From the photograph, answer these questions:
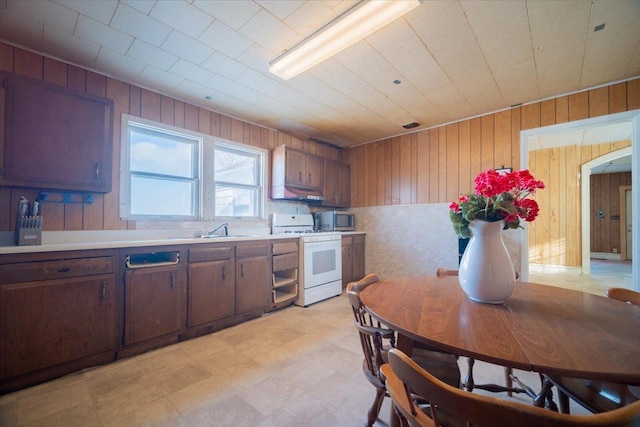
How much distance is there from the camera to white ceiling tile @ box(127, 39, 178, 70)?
90.3 inches

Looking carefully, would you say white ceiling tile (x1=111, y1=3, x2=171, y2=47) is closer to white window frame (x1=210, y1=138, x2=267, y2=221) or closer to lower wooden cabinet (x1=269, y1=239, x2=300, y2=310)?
white window frame (x1=210, y1=138, x2=267, y2=221)

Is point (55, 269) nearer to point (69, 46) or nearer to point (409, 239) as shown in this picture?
point (69, 46)

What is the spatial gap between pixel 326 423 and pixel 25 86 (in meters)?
3.29

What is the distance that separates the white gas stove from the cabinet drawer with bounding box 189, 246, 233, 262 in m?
0.99

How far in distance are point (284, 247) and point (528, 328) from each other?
2.82m

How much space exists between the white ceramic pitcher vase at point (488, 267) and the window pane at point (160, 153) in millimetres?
3220

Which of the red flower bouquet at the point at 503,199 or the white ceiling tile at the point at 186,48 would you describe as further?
the white ceiling tile at the point at 186,48

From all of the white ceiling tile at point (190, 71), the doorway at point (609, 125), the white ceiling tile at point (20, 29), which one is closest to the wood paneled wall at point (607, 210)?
the doorway at point (609, 125)

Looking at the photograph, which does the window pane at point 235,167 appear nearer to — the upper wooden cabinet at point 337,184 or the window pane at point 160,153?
the window pane at point 160,153

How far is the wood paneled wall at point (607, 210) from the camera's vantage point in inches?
316

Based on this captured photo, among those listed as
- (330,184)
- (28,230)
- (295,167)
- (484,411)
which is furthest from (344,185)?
(484,411)

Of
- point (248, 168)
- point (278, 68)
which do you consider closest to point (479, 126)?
point (278, 68)

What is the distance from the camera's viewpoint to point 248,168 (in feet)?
13.3

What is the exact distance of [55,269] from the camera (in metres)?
1.95
